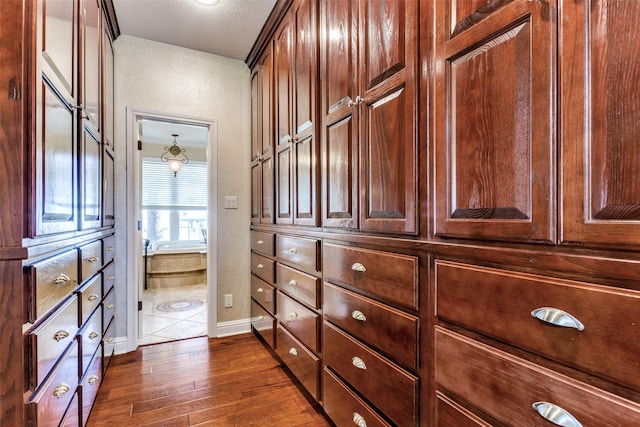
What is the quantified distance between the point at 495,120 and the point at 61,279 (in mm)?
1483

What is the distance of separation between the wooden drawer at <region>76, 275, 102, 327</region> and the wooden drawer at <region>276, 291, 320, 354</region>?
1.07 metres

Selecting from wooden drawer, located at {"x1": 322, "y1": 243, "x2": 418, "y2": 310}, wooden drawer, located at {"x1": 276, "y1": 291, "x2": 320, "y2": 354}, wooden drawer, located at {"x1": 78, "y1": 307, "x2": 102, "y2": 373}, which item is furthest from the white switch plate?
wooden drawer, located at {"x1": 322, "y1": 243, "x2": 418, "y2": 310}

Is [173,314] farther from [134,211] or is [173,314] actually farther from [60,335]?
[60,335]

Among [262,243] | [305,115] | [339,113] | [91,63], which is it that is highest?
[91,63]

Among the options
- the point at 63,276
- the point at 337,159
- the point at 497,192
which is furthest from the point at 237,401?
the point at 497,192

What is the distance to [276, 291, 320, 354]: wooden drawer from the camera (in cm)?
167

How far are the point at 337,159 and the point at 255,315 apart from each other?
1.92 meters

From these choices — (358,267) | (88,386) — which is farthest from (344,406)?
(88,386)

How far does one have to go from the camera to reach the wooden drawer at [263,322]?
2379 mm

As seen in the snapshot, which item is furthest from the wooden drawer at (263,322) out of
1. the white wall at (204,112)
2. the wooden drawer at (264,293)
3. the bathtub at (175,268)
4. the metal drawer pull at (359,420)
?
the bathtub at (175,268)

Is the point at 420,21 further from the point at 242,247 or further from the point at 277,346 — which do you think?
the point at 242,247

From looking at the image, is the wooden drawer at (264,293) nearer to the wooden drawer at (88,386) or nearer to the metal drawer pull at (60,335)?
the wooden drawer at (88,386)

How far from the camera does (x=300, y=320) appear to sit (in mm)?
1844

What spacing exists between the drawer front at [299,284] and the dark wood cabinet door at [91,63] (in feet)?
4.44
